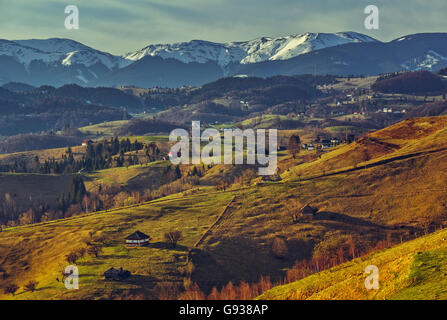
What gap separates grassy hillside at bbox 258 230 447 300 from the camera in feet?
205

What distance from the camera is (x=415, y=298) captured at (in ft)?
194

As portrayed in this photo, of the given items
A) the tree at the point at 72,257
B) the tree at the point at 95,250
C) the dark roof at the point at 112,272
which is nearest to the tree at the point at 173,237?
the tree at the point at 95,250

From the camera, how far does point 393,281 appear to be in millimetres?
67875

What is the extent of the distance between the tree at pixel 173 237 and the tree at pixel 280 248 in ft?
82.1

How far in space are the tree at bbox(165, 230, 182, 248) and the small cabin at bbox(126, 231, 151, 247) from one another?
5.08 metres

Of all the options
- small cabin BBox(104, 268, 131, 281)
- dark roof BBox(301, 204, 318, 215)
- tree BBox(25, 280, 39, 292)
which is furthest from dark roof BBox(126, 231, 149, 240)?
dark roof BBox(301, 204, 318, 215)

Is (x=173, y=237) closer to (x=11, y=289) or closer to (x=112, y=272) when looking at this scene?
(x=112, y=272)

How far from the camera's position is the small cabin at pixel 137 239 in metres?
123

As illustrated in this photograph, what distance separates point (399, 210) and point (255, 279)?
53.8m

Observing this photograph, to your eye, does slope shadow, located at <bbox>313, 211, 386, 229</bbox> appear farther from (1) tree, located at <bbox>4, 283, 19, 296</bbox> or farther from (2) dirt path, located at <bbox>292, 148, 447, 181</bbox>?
(1) tree, located at <bbox>4, 283, 19, 296</bbox>

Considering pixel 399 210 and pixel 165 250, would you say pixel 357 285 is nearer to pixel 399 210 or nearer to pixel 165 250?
pixel 165 250
